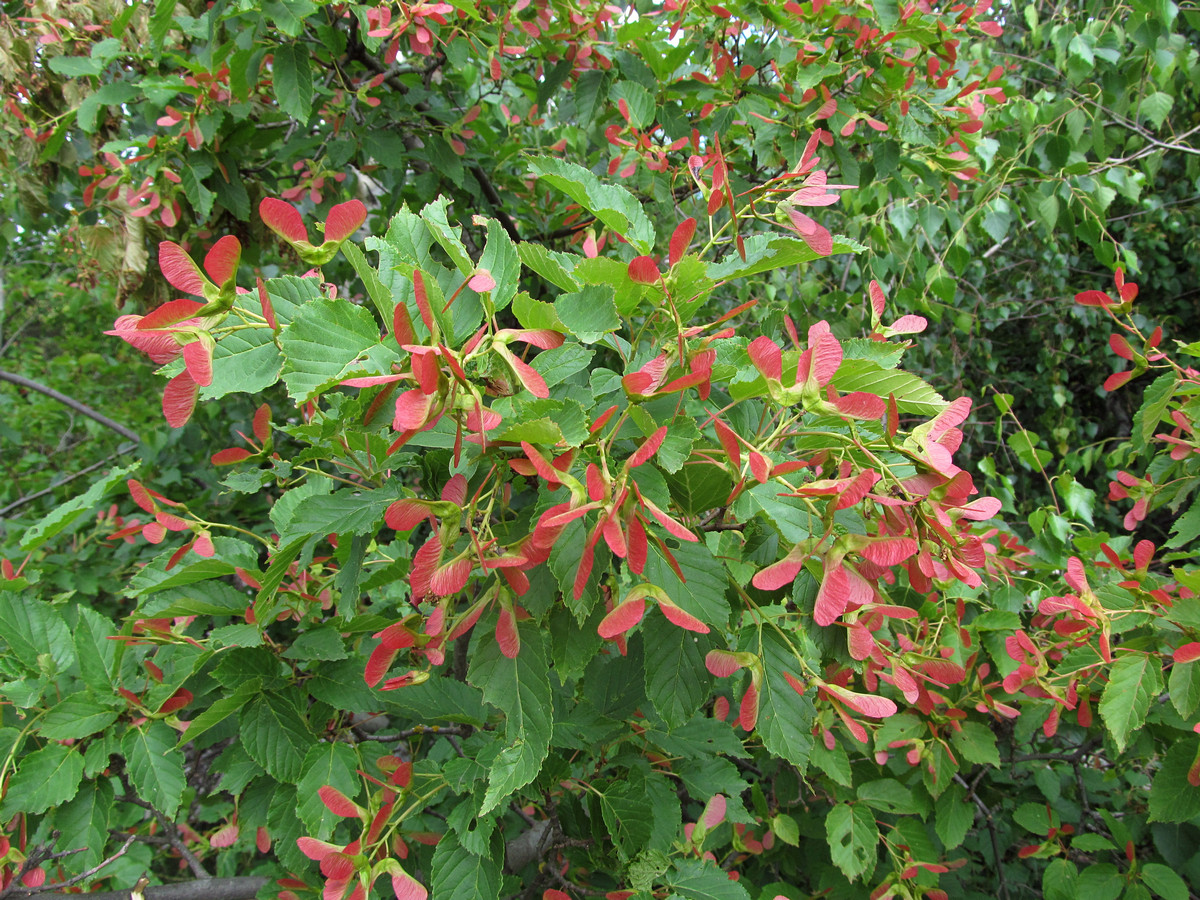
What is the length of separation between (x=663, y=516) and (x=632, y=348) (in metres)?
0.27

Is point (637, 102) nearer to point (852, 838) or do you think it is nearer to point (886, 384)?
point (886, 384)

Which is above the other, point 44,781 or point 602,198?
point 602,198

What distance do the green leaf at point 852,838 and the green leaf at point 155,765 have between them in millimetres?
1112

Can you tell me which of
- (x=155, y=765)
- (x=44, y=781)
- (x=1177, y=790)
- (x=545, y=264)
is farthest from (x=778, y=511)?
(x=1177, y=790)

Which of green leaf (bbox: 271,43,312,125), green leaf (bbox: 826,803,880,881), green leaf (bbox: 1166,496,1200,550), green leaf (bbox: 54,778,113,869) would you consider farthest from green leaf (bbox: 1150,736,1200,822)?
green leaf (bbox: 271,43,312,125)

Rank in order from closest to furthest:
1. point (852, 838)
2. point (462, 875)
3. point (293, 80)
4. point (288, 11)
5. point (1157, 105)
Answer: point (462, 875) < point (852, 838) < point (288, 11) < point (293, 80) < point (1157, 105)

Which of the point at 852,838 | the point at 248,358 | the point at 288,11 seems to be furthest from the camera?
the point at 288,11

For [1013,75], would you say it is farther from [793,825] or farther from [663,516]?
[663,516]

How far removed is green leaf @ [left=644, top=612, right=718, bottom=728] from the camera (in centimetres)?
69

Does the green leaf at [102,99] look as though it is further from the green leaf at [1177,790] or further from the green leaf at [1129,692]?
the green leaf at [1177,790]

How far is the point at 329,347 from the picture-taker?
0.57 m

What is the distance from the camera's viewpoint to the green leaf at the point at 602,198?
2.20 ft

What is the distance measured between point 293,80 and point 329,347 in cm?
135

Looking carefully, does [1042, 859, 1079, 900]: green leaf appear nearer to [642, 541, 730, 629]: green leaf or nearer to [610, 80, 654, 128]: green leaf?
[642, 541, 730, 629]: green leaf
